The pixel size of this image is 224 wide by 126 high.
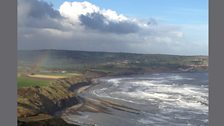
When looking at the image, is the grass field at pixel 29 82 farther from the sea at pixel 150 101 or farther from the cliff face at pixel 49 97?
the sea at pixel 150 101

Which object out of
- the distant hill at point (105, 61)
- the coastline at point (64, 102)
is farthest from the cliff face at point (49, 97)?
the distant hill at point (105, 61)

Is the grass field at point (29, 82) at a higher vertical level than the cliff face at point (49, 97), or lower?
higher

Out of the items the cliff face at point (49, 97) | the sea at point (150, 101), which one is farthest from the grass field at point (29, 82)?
the sea at point (150, 101)

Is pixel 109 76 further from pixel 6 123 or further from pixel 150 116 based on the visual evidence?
pixel 6 123

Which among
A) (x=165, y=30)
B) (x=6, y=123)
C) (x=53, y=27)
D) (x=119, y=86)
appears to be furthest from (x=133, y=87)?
(x=6, y=123)

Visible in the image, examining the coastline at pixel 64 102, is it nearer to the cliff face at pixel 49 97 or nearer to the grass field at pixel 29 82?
the cliff face at pixel 49 97

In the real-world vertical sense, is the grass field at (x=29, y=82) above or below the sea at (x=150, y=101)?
above

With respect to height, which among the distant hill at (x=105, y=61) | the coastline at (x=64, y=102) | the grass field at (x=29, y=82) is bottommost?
the coastline at (x=64, y=102)

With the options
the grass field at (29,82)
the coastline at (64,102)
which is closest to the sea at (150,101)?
the coastline at (64,102)
